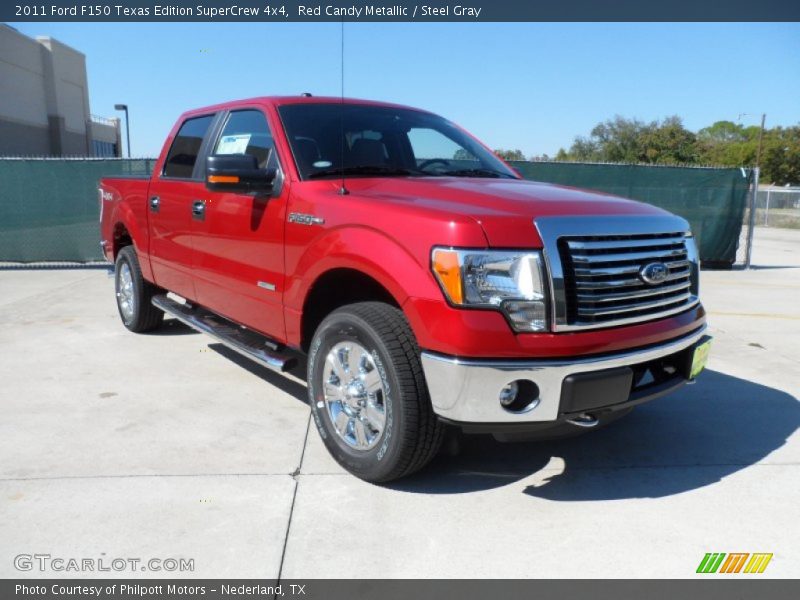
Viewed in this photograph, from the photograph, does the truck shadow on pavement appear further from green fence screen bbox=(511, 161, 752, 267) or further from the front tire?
A: green fence screen bbox=(511, 161, 752, 267)

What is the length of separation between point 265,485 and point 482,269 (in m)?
1.54

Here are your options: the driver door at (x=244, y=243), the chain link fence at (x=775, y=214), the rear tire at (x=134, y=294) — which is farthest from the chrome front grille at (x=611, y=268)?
the chain link fence at (x=775, y=214)

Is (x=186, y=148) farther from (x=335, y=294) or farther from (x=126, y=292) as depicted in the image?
(x=335, y=294)

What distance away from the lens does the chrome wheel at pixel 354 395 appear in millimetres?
3145

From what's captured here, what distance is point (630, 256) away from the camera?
300cm

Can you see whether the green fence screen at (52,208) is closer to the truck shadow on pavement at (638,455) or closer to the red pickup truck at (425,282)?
the red pickup truck at (425,282)

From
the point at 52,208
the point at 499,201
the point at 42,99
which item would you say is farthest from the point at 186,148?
the point at 42,99

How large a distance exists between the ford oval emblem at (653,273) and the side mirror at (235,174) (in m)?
2.07

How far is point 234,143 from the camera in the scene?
14.7 feet

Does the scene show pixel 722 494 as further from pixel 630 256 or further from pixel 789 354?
pixel 789 354

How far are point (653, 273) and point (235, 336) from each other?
2739 millimetres

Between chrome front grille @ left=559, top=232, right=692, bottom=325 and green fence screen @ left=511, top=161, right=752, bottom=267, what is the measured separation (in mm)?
8401
